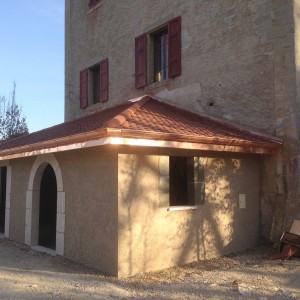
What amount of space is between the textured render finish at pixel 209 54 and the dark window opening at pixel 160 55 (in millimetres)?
414

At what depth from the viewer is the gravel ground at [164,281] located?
557 cm

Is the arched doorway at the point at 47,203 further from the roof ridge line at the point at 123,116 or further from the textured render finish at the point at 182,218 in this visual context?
the textured render finish at the point at 182,218

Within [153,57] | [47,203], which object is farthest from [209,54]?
[47,203]

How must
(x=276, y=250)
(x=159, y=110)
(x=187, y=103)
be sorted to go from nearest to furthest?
(x=276, y=250)
(x=159, y=110)
(x=187, y=103)

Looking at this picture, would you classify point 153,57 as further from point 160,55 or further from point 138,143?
point 138,143

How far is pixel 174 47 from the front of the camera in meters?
11.1

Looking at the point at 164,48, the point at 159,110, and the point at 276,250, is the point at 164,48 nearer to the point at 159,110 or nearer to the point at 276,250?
the point at 159,110

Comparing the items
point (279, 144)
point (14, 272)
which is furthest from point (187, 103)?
point (14, 272)

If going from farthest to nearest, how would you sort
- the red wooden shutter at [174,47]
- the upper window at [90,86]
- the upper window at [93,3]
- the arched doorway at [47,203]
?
the upper window at [90,86] < the upper window at [93,3] < the arched doorway at [47,203] < the red wooden shutter at [174,47]

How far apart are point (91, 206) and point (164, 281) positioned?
2.00 metres

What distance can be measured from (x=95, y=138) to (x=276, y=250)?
4776mm

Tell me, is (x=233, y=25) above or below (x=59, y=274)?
above

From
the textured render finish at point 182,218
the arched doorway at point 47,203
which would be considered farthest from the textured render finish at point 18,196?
the textured render finish at point 182,218

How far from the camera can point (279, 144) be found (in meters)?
8.52
